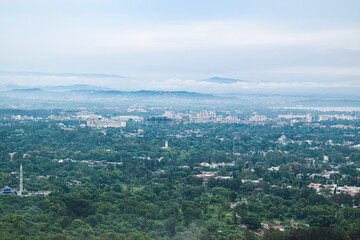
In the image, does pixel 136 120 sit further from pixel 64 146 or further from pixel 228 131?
pixel 64 146

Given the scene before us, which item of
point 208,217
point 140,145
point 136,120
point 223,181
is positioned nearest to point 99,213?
point 208,217

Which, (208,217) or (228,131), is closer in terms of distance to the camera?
(208,217)

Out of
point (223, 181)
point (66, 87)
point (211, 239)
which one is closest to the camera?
point (211, 239)

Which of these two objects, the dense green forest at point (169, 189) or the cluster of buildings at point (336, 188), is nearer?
the dense green forest at point (169, 189)

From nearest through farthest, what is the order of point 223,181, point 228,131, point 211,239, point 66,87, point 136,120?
1. point 211,239
2. point 223,181
3. point 228,131
4. point 136,120
5. point 66,87

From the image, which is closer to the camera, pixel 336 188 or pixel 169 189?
pixel 169 189

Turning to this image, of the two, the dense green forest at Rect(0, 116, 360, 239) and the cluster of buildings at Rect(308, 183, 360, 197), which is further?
the cluster of buildings at Rect(308, 183, 360, 197)

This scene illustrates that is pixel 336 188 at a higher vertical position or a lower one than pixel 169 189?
higher
